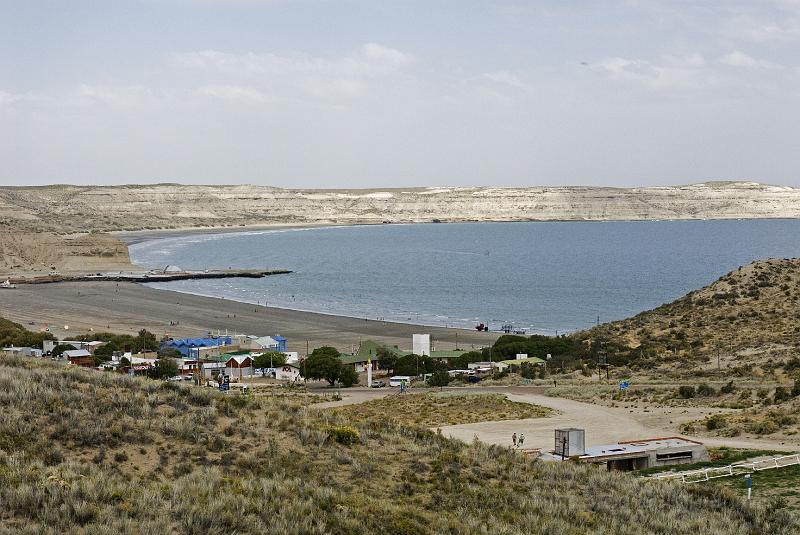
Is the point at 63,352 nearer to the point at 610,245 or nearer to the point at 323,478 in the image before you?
the point at 323,478

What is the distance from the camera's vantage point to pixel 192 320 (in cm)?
6619

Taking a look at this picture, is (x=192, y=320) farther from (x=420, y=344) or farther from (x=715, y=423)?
(x=715, y=423)

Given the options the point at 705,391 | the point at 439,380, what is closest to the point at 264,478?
the point at 705,391

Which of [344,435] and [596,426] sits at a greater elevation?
[344,435]

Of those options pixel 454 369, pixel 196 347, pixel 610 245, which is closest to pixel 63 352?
pixel 196 347

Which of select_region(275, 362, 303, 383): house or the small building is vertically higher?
the small building

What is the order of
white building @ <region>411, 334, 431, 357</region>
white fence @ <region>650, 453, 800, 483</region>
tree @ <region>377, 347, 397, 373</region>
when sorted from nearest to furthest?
white fence @ <region>650, 453, 800, 483</region>, tree @ <region>377, 347, 397, 373</region>, white building @ <region>411, 334, 431, 357</region>

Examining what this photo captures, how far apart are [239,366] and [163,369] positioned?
227 inches

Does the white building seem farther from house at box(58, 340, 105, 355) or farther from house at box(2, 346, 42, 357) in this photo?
house at box(2, 346, 42, 357)

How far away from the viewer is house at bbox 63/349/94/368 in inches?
1654

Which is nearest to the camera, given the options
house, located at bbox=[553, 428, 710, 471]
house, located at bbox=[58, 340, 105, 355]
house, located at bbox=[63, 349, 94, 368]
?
house, located at bbox=[553, 428, 710, 471]

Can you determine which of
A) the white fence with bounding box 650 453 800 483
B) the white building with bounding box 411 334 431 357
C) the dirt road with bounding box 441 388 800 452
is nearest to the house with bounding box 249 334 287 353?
the white building with bounding box 411 334 431 357

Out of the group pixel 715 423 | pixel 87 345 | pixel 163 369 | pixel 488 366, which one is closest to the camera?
pixel 715 423

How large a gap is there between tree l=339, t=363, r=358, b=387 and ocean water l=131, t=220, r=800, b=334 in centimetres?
2578
